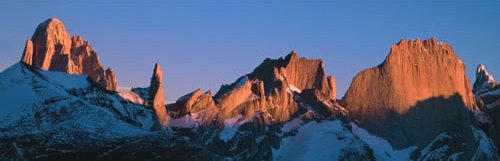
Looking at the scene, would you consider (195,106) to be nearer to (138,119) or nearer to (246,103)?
(246,103)

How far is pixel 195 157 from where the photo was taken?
138500 millimetres

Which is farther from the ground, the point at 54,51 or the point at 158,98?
the point at 54,51

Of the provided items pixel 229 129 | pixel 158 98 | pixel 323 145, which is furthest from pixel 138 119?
pixel 323 145

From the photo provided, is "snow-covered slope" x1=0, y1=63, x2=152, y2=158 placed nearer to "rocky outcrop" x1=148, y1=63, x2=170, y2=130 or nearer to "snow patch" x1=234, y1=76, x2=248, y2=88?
"rocky outcrop" x1=148, y1=63, x2=170, y2=130

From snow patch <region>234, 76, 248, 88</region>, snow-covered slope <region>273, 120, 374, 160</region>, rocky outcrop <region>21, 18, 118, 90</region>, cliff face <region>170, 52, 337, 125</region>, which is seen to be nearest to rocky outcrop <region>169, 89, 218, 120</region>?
cliff face <region>170, 52, 337, 125</region>

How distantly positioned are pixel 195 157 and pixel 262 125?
151 feet

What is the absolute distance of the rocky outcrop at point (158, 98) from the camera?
165625 millimetres

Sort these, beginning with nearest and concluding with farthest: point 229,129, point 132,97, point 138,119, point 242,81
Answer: point 138,119, point 132,97, point 229,129, point 242,81

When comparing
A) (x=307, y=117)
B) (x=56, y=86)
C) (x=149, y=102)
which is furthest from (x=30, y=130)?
(x=307, y=117)

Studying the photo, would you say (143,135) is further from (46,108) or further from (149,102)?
(149,102)

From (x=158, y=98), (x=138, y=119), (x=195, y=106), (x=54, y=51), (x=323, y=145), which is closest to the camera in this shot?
(x=138, y=119)

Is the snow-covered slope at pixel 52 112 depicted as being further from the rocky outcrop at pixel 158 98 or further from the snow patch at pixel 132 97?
the rocky outcrop at pixel 158 98

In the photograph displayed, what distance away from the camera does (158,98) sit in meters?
170

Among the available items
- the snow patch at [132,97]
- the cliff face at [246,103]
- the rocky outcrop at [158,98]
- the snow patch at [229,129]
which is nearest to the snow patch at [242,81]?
the cliff face at [246,103]
